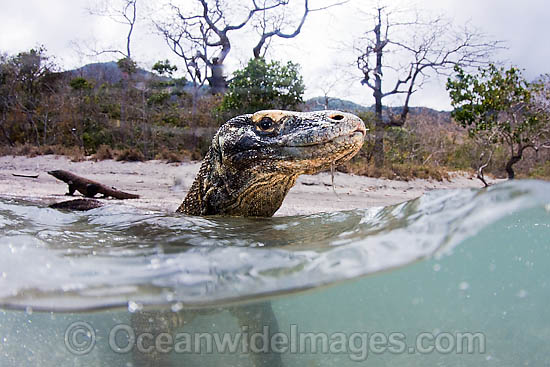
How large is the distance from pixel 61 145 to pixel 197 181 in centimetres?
1135

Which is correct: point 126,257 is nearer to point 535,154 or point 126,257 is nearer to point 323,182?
point 323,182

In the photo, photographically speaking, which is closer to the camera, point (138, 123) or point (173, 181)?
point (173, 181)

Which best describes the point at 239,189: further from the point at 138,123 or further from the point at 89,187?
the point at 138,123

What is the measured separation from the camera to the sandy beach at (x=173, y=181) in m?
7.75

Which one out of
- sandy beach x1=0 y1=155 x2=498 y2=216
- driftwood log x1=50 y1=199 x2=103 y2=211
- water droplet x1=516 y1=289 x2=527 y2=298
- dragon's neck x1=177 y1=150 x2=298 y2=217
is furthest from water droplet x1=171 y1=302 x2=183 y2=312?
water droplet x1=516 y1=289 x2=527 y2=298

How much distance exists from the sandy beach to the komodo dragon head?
4.39 m

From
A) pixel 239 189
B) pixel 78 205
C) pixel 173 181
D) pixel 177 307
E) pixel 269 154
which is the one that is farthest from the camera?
pixel 173 181

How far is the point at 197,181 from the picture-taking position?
2.72m

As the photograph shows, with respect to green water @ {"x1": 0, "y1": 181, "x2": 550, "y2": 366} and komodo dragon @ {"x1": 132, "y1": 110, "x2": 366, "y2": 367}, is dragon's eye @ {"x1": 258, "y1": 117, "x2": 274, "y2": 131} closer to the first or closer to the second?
komodo dragon @ {"x1": 132, "y1": 110, "x2": 366, "y2": 367}

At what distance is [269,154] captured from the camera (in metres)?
2.19

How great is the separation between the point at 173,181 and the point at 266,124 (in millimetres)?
6985

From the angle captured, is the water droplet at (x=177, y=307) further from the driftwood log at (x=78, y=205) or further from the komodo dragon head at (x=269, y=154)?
the driftwood log at (x=78, y=205)

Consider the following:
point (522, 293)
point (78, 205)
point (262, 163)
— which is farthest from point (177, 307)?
point (522, 293)

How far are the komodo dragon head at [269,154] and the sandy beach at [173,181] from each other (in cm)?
439
